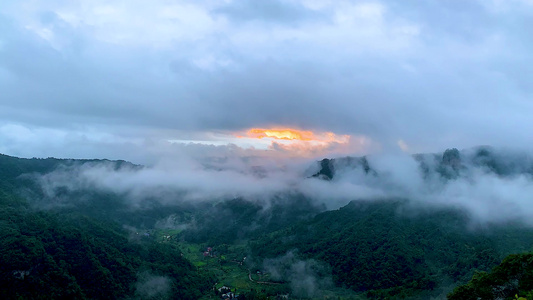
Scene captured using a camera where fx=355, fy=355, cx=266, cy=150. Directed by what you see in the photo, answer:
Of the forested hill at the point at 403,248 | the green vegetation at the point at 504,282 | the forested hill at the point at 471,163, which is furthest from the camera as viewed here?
the forested hill at the point at 471,163

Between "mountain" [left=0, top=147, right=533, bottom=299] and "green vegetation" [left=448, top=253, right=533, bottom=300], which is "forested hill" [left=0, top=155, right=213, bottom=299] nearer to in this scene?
"mountain" [left=0, top=147, right=533, bottom=299]

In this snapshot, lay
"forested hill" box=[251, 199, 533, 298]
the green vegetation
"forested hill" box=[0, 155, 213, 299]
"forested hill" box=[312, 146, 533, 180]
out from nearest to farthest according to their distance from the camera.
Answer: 1. the green vegetation
2. "forested hill" box=[0, 155, 213, 299]
3. "forested hill" box=[251, 199, 533, 298]
4. "forested hill" box=[312, 146, 533, 180]

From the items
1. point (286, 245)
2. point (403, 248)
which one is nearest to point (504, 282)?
point (403, 248)

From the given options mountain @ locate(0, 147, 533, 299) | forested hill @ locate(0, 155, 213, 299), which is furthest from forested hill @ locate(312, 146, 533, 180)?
forested hill @ locate(0, 155, 213, 299)

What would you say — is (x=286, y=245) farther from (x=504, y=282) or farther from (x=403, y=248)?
(x=504, y=282)

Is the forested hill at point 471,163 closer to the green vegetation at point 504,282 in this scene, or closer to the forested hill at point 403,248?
the forested hill at point 403,248

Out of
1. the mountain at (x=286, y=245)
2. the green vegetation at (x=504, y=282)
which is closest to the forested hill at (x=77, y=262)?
the mountain at (x=286, y=245)

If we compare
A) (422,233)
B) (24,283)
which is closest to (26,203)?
(24,283)

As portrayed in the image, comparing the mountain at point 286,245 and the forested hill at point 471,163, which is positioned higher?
the forested hill at point 471,163

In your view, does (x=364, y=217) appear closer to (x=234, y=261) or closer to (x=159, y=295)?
(x=234, y=261)

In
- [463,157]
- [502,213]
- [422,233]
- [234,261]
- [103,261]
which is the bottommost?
[234,261]

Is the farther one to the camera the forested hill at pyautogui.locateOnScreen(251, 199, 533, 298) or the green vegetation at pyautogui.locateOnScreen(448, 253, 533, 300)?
the forested hill at pyautogui.locateOnScreen(251, 199, 533, 298)
